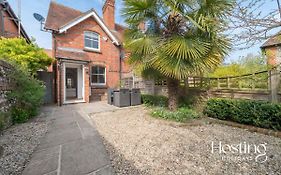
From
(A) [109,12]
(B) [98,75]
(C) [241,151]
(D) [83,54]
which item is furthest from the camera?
(A) [109,12]

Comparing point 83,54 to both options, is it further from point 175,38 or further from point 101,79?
point 175,38

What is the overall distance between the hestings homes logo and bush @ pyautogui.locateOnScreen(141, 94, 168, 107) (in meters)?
4.60

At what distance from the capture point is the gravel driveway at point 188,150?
2.69 m

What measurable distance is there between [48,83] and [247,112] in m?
11.8

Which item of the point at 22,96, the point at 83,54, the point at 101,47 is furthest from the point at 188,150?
the point at 101,47

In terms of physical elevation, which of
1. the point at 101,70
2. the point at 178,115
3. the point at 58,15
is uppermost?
the point at 58,15

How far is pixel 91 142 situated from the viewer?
12.8 feet

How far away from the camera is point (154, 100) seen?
916 centimetres

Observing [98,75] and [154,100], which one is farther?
[98,75]

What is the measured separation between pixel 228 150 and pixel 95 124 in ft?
13.5

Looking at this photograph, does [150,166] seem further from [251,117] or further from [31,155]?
[251,117]

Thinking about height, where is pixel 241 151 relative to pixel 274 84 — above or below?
below

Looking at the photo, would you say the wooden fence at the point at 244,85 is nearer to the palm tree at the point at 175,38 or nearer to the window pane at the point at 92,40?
the palm tree at the point at 175,38

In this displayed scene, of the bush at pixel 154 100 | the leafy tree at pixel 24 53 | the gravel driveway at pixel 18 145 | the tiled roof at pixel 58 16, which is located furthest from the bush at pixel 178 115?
the tiled roof at pixel 58 16
